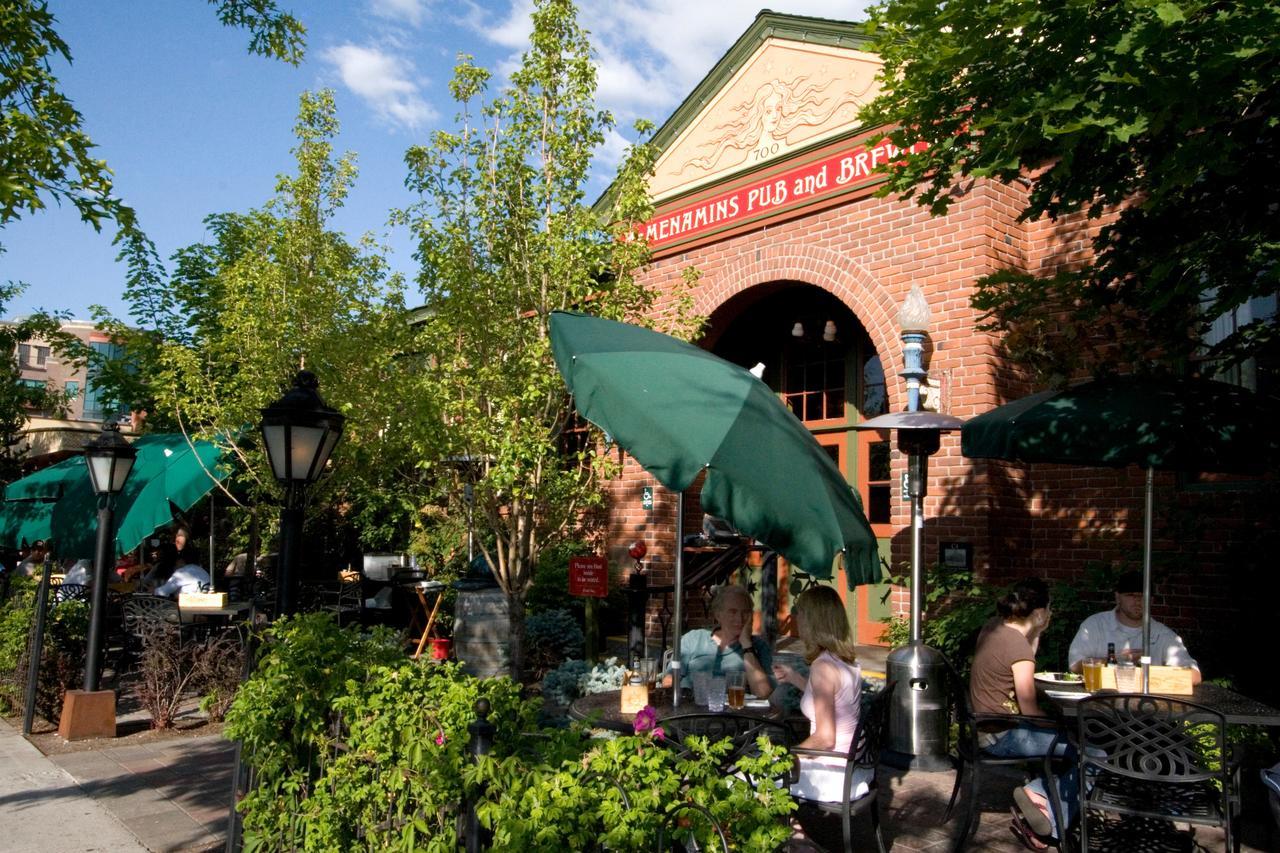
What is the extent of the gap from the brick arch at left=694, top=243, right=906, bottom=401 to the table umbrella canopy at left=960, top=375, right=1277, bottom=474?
2.82 metres

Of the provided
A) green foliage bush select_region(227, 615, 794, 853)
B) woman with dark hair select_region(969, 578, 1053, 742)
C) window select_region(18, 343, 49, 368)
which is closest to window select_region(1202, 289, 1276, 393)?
woman with dark hair select_region(969, 578, 1053, 742)

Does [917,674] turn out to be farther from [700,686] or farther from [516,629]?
[516,629]

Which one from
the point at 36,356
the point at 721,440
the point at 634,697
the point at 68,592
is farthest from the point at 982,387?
the point at 36,356

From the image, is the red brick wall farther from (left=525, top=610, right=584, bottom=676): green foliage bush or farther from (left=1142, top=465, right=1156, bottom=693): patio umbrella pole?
(left=525, top=610, right=584, bottom=676): green foliage bush

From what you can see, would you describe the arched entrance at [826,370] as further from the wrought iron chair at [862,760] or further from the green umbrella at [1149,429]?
the wrought iron chair at [862,760]

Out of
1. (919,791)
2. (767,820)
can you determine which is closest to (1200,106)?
(767,820)

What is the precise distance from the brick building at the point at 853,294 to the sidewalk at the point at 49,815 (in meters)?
6.07

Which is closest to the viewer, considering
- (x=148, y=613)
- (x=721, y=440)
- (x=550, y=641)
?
(x=721, y=440)

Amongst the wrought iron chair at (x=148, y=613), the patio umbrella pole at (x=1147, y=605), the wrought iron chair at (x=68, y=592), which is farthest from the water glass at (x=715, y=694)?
the wrought iron chair at (x=68, y=592)

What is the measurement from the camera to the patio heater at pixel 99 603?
24.5 ft

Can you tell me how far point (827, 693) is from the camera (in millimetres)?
4355

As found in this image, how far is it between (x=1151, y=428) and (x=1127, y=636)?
141cm

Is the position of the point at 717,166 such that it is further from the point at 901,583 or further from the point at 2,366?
A: the point at 2,366

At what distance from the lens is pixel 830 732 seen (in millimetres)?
4285
